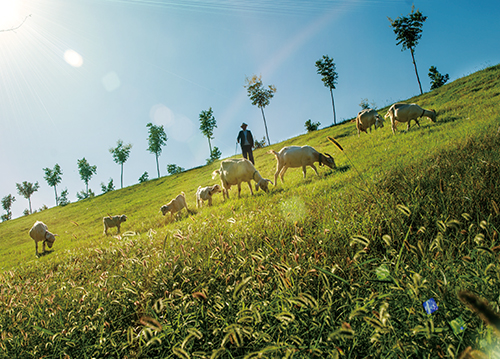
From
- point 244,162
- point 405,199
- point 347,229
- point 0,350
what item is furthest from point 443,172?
point 244,162

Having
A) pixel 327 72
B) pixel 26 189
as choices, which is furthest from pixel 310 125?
pixel 26 189

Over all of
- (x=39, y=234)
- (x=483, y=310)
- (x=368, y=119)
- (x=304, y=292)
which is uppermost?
(x=368, y=119)

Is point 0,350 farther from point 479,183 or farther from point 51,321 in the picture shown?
point 479,183

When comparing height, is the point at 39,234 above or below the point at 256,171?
below

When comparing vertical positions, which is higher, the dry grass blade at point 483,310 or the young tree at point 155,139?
the young tree at point 155,139

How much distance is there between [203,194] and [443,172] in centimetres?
1172

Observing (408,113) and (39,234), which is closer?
(408,113)

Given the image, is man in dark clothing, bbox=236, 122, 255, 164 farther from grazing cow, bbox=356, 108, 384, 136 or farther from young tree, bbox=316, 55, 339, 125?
young tree, bbox=316, 55, 339, 125

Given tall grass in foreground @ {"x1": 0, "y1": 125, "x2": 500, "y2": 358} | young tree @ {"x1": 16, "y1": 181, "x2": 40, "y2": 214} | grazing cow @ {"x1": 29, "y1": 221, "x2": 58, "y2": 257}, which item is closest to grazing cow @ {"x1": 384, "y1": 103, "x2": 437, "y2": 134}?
tall grass in foreground @ {"x1": 0, "y1": 125, "x2": 500, "y2": 358}

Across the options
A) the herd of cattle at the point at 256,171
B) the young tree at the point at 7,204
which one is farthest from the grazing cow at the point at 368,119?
the young tree at the point at 7,204

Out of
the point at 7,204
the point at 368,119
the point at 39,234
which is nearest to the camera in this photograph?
the point at 39,234

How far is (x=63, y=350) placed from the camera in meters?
2.29

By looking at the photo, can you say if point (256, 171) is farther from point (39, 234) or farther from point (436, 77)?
point (436, 77)

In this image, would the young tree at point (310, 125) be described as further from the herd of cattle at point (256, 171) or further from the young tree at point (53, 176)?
the young tree at point (53, 176)
